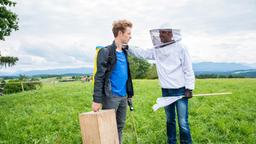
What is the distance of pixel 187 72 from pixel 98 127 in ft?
7.38

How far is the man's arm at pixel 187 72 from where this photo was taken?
6.40 m

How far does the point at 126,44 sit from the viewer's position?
20.2ft

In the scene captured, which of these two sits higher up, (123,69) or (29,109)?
(123,69)

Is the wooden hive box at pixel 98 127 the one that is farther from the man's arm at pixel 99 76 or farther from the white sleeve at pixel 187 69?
the white sleeve at pixel 187 69

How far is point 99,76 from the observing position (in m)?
5.57

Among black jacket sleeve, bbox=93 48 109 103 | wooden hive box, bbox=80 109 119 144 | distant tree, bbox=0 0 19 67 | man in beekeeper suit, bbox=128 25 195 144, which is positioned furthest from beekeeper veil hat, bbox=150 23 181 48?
distant tree, bbox=0 0 19 67

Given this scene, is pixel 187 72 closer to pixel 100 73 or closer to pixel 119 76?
pixel 119 76

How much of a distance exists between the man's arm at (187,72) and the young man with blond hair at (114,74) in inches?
43.8

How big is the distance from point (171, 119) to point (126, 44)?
179cm

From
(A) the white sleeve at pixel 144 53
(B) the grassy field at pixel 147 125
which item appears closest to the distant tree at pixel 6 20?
(B) the grassy field at pixel 147 125

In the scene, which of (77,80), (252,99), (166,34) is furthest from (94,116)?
(77,80)

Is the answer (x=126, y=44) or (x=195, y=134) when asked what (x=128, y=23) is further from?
(x=195, y=134)

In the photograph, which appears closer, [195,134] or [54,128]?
[195,134]

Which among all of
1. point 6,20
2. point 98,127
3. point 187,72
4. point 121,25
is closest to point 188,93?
point 187,72
